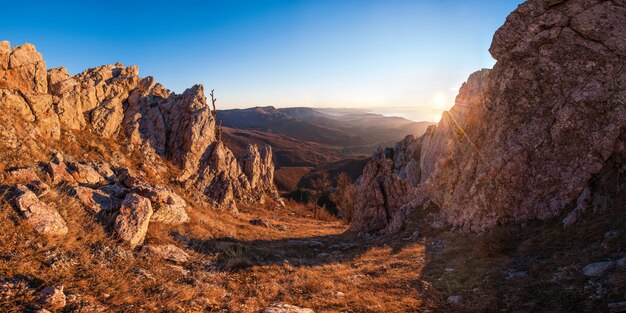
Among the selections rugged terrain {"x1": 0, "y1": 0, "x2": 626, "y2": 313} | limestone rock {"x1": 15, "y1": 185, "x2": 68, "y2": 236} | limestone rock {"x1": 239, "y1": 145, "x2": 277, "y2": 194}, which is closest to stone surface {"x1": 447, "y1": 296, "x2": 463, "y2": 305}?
rugged terrain {"x1": 0, "y1": 0, "x2": 626, "y2": 313}

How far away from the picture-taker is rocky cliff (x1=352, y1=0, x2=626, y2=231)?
44.0ft

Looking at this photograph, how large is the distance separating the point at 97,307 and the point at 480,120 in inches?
847

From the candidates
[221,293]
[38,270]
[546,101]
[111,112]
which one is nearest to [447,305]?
[221,293]

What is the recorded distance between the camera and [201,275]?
10.8m

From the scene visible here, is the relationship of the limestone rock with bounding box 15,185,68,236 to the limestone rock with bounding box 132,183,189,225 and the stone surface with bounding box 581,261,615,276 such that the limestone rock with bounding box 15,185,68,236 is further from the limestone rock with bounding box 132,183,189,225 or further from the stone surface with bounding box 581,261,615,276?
the stone surface with bounding box 581,261,615,276

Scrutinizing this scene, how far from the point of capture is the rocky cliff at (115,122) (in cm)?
2002

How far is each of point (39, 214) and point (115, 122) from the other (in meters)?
30.6

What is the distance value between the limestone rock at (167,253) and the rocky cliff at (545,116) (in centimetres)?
1403

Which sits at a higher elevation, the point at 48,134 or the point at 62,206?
the point at 48,134

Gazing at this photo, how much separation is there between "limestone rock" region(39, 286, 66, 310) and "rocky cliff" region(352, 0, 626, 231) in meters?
16.6

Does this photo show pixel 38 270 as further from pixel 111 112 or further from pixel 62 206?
pixel 111 112

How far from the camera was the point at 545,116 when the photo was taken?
602 inches

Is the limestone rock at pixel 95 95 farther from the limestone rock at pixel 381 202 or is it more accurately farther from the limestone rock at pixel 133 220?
the limestone rock at pixel 381 202

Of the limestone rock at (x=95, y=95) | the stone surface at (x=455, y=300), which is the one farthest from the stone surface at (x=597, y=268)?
the limestone rock at (x=95, y=95)
